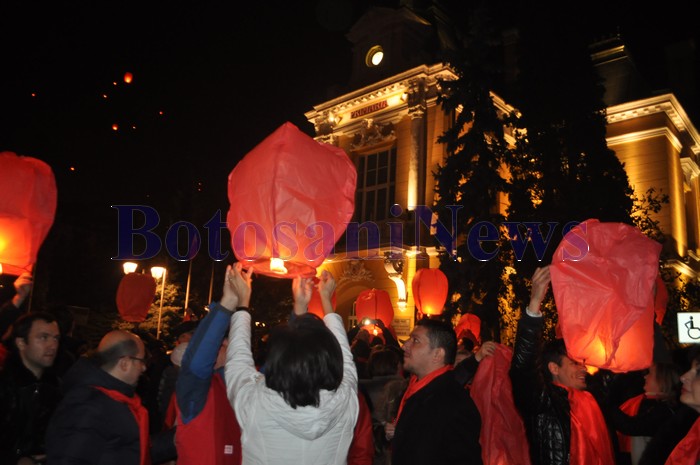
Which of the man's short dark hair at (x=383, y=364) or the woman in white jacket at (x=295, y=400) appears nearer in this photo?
the woman in white jacket at (x=295, y=400)

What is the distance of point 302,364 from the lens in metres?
2.31

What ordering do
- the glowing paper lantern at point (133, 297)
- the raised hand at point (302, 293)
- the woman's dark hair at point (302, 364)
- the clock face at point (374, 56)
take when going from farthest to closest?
the clock face at point (374, 56), the glowing paper lantern at point (133, 297), the raised hand at point (302, 293), the woman's dark hair at point (302, 364)

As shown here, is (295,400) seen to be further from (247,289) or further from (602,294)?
(602,294)

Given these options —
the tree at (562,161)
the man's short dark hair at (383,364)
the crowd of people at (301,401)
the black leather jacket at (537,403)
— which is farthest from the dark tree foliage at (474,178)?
the black leather jacket at (537,403)

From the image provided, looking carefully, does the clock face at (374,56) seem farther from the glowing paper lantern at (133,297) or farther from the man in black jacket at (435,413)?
the man in black jacket at (435,413)

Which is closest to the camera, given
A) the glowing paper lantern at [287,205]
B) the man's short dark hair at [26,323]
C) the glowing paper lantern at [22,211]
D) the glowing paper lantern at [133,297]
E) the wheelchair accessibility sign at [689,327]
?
the glowing paper lantern at [287,205]

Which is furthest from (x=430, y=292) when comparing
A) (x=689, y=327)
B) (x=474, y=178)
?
(x=689, y=327)

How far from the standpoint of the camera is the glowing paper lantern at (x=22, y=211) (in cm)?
390

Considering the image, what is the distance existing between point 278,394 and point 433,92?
18906 millimetres

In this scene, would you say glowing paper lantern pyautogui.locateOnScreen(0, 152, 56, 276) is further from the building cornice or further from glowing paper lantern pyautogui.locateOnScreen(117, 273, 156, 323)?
the building cornice

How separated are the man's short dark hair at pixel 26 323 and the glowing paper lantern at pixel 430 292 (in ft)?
30.4

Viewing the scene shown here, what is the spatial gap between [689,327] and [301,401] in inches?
456

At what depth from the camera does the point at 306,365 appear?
91.1 inches

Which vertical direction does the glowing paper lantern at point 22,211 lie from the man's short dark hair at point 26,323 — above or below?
above
